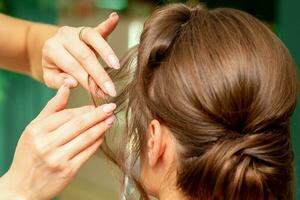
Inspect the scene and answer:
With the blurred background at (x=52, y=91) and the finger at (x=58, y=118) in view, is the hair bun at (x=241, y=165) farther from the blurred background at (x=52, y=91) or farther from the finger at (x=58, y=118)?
the blurred background at (x=52, y=91)

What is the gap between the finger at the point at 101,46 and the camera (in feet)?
3.06

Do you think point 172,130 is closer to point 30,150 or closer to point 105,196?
point 30,150

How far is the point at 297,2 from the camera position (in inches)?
59.7

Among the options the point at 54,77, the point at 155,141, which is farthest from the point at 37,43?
the point at 155,141

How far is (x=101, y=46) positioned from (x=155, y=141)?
21cm

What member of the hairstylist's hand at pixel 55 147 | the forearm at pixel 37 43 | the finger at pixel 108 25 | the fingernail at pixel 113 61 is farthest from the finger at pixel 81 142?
the forearm at pixel 37 43

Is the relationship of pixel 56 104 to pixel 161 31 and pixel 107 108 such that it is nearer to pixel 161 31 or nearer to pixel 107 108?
pixel 107 108

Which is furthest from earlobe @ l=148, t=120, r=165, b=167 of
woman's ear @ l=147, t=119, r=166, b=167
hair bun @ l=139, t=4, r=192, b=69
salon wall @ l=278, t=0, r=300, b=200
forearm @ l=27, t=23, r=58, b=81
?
salon wall @ l=278, t=0, r=300, b=200

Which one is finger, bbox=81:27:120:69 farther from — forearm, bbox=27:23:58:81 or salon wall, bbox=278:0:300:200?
salon wall, bbox=278:0:300:200

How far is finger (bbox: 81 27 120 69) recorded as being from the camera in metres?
0.93

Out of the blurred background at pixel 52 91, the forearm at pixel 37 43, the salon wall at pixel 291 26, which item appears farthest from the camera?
the blurred background at pixel 52 91

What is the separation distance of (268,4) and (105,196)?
114 cm

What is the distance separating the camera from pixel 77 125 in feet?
2.78

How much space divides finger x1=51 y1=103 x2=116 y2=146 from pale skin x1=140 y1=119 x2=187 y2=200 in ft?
0.29
